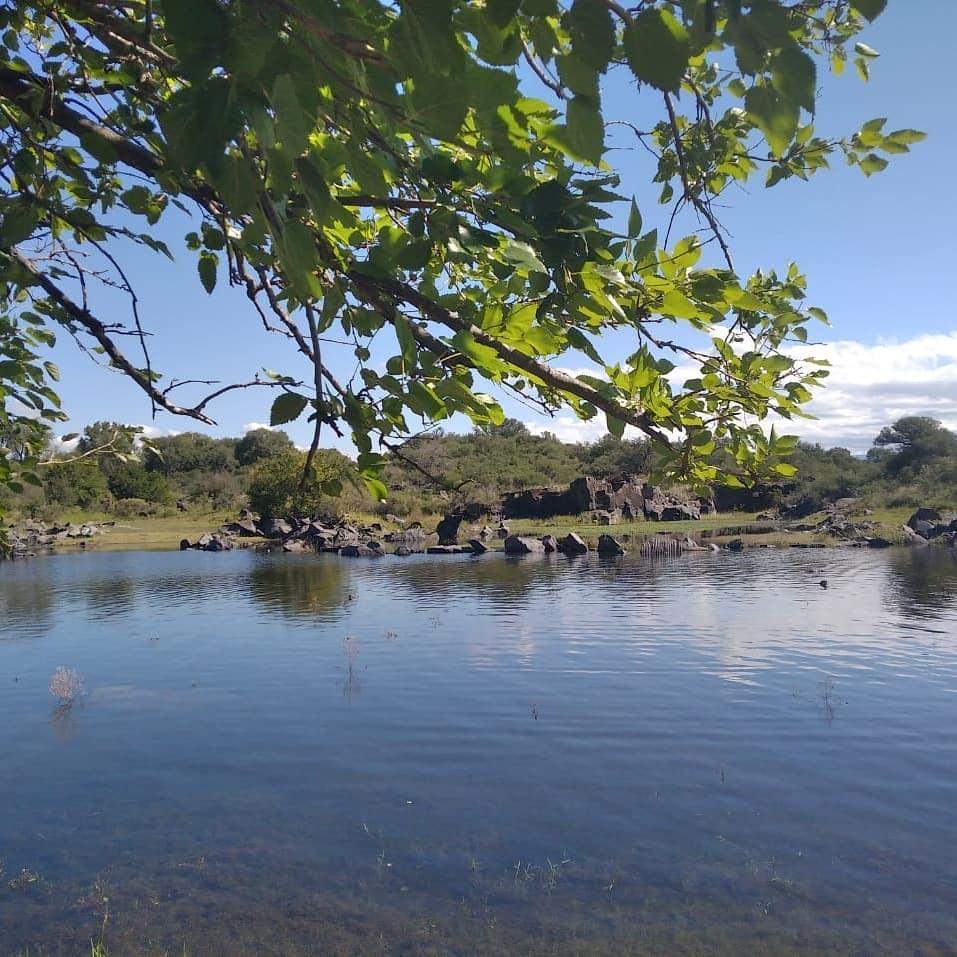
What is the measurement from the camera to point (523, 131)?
75.9 inches

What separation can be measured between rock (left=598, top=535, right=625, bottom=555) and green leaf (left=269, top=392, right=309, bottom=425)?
119 feet

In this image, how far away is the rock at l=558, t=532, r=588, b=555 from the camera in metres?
39.7

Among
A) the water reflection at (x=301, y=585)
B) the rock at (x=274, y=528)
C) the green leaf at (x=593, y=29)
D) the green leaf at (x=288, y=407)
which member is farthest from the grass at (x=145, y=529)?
the green leaf at (x=593, y=29)

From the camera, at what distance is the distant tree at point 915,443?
56.9 metres

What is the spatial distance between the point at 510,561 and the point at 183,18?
35302mm

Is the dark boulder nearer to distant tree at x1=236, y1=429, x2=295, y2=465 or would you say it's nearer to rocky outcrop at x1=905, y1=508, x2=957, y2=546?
rocky outcrop at x1=905, y1=508, x2=957, y2=546

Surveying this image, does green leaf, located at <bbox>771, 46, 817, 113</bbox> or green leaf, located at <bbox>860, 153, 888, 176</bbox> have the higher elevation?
green leaf, located at <bbox>860, 153, 888, 176</bbox>

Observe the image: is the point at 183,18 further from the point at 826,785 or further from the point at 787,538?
the point at 787,538

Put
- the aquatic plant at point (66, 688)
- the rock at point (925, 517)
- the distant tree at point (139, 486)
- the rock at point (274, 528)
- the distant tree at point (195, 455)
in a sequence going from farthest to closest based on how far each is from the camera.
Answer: the distant tree at point (195, 455)
the distant tree at point (139, 486)
the rock at point (274, 528)
the rock at point (925, 517)
the aquatic plant at point (66, 688)

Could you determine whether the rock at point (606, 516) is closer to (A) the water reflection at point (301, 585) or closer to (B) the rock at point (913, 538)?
(B) the rock at point (913, 538)

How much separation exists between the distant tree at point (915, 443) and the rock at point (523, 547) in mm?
31566

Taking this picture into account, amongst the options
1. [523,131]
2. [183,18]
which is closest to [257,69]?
[183,18]

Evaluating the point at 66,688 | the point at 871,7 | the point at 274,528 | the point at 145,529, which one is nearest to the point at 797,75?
the point at 871,7

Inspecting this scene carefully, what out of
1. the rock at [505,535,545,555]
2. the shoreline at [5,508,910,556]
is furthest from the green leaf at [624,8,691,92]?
the shoreline at [5,508,910,556]
